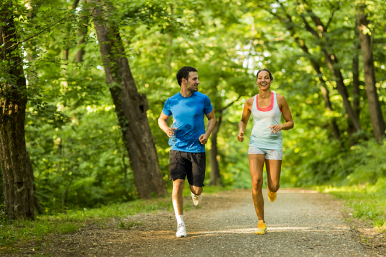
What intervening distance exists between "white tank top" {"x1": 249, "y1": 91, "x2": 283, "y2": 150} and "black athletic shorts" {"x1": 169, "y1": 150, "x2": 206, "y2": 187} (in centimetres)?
79

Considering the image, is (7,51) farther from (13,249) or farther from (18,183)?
(13,249)

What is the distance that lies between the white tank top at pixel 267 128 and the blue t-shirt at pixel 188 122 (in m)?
0.75

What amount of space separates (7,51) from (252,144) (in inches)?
165

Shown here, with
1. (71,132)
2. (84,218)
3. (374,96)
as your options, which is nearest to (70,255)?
(84,218)

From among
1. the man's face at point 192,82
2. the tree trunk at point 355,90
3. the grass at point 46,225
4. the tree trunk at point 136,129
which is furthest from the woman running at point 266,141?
the tree trunk at point 355,90

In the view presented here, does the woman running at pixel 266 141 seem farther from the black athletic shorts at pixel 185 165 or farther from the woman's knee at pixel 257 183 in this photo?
the black athletic shorts at pixel 185 165

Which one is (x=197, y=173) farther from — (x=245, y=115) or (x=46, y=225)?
(x=46, y=225)

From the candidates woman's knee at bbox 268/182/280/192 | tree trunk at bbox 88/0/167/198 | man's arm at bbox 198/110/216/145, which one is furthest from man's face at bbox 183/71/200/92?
tree trunk at bbox 88/0/167/198

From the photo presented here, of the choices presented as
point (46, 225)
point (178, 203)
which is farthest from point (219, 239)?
point (46, 225)

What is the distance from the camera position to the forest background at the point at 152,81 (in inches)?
267

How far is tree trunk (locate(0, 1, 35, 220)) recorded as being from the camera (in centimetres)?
632

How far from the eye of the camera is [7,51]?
6332 mm

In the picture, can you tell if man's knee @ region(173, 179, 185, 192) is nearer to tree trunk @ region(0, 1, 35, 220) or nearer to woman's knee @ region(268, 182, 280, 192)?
woman's knee @ region(268, 182, 280, 192)

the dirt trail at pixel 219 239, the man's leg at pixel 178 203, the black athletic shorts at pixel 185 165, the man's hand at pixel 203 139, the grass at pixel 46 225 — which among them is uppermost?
the man's hand at pixel 203 139
